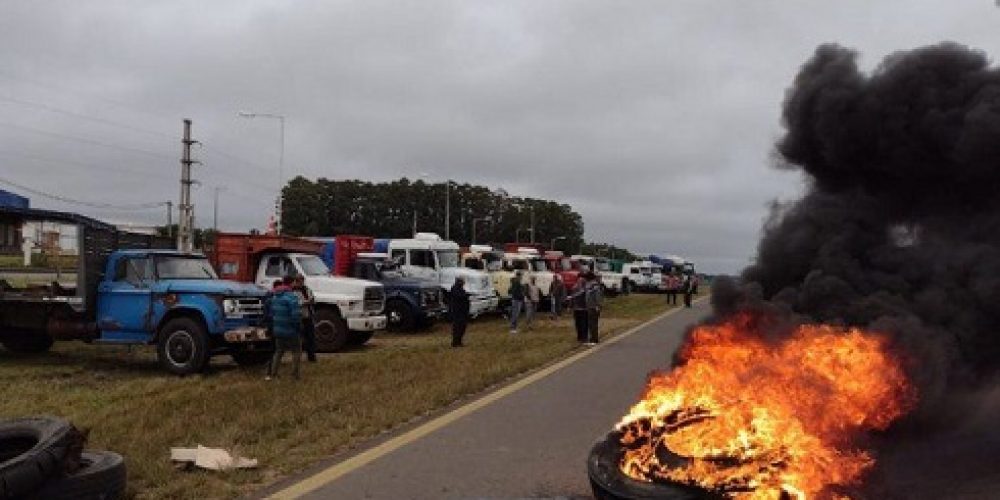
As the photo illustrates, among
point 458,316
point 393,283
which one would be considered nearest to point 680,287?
point 393,283

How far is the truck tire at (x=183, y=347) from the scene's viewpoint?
14.8 meters

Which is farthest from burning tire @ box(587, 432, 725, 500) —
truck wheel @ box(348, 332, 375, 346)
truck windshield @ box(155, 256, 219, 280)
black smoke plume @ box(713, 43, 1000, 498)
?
truck wheel @ box(348, 332, 375, 346)

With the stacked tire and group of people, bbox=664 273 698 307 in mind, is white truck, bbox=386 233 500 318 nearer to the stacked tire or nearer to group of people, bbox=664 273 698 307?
group of people, bbox=664 273 698 307

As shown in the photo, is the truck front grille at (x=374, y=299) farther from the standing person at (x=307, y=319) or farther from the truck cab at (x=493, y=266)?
the truck cab at (x=493, y=266)

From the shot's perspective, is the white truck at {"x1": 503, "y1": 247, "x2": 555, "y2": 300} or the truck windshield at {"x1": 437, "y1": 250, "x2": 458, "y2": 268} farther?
the white truck at {"x1": 503, "y1": 247, "x2": 555, "y2": 300}

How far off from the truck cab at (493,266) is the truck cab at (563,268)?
129 inches

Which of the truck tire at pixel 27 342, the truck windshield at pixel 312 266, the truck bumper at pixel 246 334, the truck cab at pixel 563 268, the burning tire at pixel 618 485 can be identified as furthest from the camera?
the truck cab at pixel 563 268

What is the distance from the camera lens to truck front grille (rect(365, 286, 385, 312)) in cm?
1992

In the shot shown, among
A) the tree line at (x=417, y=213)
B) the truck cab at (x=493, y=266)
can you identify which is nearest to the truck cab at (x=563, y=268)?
the truck cab at (x=493, y=266)

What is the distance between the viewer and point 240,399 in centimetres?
1116

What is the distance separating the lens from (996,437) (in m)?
8.59

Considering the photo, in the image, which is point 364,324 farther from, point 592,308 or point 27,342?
point 27,342

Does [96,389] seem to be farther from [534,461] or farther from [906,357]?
[906,357]

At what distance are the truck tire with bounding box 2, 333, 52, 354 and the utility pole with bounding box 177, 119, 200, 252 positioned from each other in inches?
602
